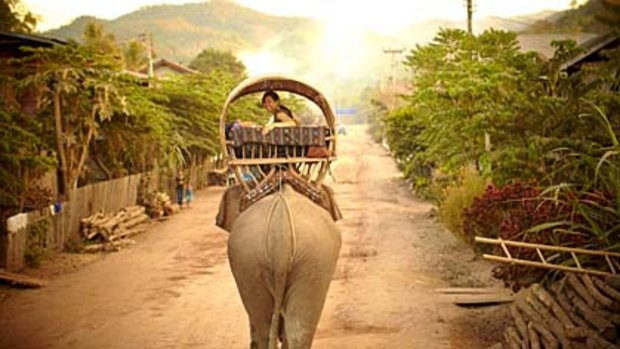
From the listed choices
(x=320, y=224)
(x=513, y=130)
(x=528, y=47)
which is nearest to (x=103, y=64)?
(x=513, y=130)

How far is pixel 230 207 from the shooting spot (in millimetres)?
7305

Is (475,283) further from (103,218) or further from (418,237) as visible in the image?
(103,218)

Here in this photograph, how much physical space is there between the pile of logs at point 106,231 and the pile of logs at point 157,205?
3.35 meters

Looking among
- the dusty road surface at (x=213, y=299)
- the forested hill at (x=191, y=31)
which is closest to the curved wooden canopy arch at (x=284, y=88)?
the dusty road surface at (x=213, y=299)

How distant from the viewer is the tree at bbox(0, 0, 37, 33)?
39.0m

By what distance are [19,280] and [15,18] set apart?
105 ft

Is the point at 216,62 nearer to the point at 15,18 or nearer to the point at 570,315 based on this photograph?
the point at 15,18

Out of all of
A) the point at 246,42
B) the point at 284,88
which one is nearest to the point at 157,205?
the point at 284,88

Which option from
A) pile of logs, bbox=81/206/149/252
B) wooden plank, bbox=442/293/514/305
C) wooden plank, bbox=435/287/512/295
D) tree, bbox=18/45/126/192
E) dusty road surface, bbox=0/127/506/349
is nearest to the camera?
dusty road surface, bbox=0/127/506/349

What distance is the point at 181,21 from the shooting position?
175 meters

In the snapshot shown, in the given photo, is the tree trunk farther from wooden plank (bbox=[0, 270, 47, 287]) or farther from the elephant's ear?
the elephant's ear

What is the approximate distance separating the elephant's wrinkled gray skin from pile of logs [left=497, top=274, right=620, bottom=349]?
2.45 metres

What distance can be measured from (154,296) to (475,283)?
18.5 feet

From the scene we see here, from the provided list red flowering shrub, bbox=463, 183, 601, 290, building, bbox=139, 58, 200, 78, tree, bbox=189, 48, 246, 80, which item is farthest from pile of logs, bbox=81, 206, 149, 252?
tree, bbox=189, 48, 246, 80
